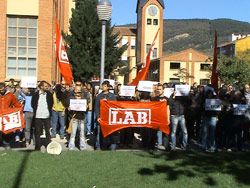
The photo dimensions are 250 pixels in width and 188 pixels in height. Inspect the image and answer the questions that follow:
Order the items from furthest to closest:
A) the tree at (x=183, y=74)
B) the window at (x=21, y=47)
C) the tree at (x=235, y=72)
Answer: the tree at (x=183, y=74), the tree at (x=235, y=72), the window at (x=21, y=47)

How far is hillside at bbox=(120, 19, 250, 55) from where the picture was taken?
17188 cm

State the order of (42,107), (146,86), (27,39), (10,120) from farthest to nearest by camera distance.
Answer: (27,39) < (146,86) < (42,107) < (10,120)

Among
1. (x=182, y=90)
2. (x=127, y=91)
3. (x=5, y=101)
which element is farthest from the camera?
(x=127, y=91)

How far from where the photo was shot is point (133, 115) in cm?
1052

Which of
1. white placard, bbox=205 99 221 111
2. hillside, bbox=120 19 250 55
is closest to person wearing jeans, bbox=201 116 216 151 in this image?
white placard, bbox=205 99 221 111

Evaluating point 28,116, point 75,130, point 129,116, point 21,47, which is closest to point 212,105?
point 129,116

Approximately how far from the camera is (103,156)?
9.30 m

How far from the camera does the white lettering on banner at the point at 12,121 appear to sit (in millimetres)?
10086

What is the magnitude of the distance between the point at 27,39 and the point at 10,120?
11.3 meters

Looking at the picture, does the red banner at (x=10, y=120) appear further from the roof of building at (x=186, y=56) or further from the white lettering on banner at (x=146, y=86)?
the roof of building at (x=186, y=56)

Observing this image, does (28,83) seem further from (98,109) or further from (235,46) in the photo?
(235,46)

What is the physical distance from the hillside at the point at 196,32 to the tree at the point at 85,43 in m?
138

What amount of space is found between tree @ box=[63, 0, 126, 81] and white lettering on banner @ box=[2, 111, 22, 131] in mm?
21143

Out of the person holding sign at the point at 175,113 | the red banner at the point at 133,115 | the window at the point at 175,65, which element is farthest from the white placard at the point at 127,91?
the window at the point at 175,65
